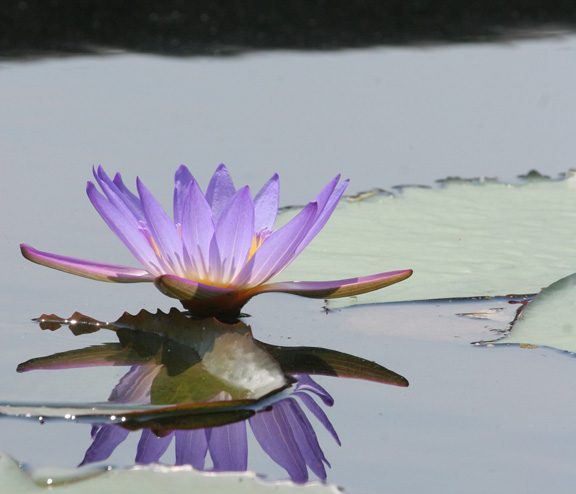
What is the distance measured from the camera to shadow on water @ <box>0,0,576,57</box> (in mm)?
4172

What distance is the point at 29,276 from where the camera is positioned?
61.8 inches

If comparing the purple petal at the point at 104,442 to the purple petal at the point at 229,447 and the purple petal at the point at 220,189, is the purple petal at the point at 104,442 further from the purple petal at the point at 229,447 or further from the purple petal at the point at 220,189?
the purple petal at the point at 220,189

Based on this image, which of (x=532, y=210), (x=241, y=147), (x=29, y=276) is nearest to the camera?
(x=29, y=276)

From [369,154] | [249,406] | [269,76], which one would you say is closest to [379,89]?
[269,76]

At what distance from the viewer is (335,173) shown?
235 centimetres

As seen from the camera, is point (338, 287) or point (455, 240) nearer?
point (338, 287)

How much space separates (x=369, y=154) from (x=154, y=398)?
Result: 159cm

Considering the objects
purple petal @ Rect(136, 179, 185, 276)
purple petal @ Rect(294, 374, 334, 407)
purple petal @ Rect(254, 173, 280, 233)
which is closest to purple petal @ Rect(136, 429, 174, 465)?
purple petal @ Rect(294, 374, 334, 407)

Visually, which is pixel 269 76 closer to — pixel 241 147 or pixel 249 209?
pixel 241 147

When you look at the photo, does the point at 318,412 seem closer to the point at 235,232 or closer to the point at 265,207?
the point at 235,232

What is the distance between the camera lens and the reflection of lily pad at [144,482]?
2.86 feet

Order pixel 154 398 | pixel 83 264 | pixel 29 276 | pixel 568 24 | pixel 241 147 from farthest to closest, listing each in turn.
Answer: pixel 568 24 < pixel 241 147 < pixel 29 276 < pixel 83 264 < pixel 154 398

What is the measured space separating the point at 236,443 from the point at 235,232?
1.12 ft

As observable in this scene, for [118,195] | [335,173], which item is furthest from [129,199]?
[335,173]
